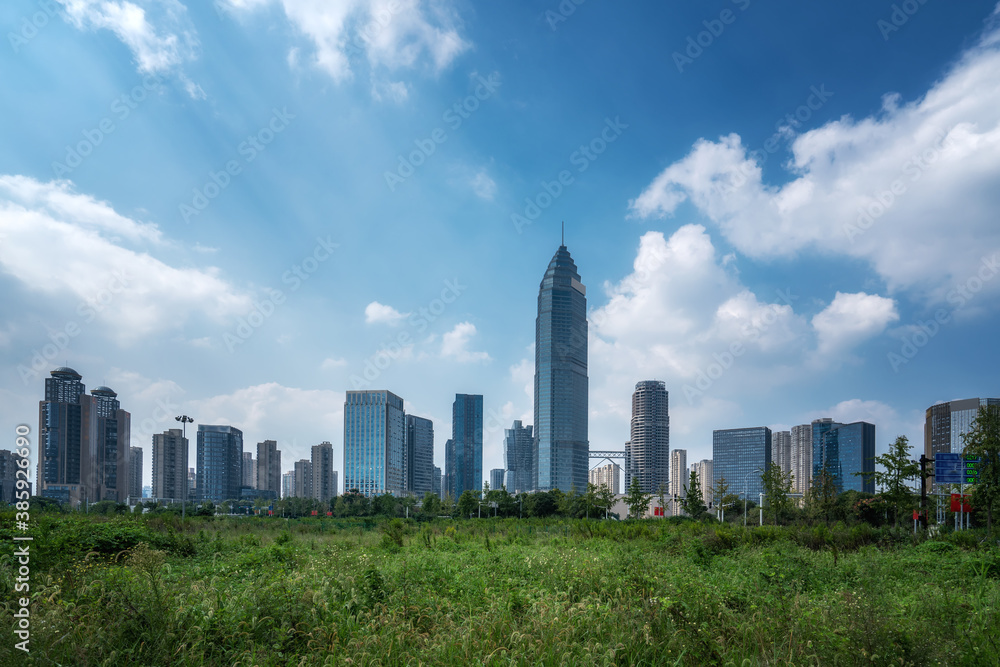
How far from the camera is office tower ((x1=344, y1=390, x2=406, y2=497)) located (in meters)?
142

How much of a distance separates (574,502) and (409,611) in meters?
41.4

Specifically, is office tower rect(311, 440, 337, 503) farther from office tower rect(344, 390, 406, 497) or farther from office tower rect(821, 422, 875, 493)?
office tower rect(821, 422, 875, 493)

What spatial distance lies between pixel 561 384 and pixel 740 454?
70.2 m

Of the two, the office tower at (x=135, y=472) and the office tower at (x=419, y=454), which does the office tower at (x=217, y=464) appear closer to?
the office tower at (x=135, y=472)

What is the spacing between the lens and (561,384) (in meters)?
153

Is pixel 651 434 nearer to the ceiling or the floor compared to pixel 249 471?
nearer to the ceiling

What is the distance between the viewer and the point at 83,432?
53281mm

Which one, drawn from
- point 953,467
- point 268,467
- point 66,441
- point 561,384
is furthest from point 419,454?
point 953,467

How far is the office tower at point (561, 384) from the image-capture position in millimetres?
151750

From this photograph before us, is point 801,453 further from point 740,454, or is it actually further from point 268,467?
point 268,467

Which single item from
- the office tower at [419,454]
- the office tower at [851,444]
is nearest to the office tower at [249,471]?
the office tower at [419,454]

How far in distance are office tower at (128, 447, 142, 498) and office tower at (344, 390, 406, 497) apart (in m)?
61.7

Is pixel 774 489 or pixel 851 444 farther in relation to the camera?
pixel 851 444

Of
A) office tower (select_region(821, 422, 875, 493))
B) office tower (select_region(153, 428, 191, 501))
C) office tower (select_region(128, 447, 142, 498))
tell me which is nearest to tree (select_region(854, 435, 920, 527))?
office tower (select_region(128, 447, 142, 498))
